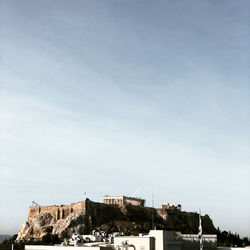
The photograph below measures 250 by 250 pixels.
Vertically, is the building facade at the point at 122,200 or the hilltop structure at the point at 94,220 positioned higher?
the building facade at the point at 122,200

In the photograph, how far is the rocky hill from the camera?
137750 mm

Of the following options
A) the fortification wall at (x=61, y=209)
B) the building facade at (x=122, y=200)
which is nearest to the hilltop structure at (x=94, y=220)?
the fortification wall at (x=61, y=209)

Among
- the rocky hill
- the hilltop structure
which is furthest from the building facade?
the rocky hill

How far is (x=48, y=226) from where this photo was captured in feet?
472

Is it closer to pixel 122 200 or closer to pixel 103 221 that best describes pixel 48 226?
pixel 103 221

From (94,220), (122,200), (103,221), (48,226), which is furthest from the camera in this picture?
(122,200)

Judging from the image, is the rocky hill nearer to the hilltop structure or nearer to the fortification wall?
the hilltop structure

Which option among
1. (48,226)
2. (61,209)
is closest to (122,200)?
(61,209)

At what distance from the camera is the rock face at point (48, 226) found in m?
135

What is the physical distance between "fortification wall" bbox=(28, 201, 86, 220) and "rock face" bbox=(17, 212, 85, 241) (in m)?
1.84

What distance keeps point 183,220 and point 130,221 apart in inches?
1166

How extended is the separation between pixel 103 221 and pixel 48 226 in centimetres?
2034

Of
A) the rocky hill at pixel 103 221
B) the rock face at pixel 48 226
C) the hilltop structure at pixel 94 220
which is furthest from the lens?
the hilltop structure at pixel 94 220

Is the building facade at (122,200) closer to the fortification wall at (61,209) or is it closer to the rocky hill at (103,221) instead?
the rocky hill at (103,221)
